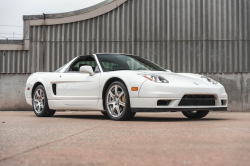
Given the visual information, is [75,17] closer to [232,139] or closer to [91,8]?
[91,8]

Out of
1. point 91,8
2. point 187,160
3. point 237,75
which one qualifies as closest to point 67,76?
point 187,160

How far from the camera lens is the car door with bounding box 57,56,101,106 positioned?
7152 mm

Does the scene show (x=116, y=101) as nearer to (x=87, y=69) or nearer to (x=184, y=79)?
(x=87, y=69)

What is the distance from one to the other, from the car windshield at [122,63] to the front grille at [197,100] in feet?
4.17

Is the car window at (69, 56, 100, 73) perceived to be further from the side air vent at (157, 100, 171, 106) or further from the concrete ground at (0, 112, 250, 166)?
the concrete ground at (0, 112, 250, 166)

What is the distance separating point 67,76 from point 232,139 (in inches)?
182

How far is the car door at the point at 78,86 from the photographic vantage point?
23.5 ft

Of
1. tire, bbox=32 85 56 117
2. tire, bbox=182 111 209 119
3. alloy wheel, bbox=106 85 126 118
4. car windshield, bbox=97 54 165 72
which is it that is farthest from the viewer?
tire, bbox=32 85 56 117

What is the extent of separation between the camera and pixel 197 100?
21.3 feet

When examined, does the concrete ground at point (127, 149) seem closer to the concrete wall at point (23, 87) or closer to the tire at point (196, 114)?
the tire at point (196, 114)

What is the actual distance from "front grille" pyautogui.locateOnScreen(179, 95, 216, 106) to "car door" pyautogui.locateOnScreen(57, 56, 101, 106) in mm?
1701

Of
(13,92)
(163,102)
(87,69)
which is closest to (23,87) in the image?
(13,92)

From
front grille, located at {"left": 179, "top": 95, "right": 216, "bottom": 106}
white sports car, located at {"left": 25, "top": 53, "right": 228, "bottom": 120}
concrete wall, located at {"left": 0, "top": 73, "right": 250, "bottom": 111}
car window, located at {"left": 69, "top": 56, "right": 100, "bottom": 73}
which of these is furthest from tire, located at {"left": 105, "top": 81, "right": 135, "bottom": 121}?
concrete wall, located at {"left": 0, "top": 73, "right": 250, "bottom": 111}

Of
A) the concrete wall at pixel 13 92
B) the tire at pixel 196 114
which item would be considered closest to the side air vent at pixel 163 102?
the tire at pixel 196 114
